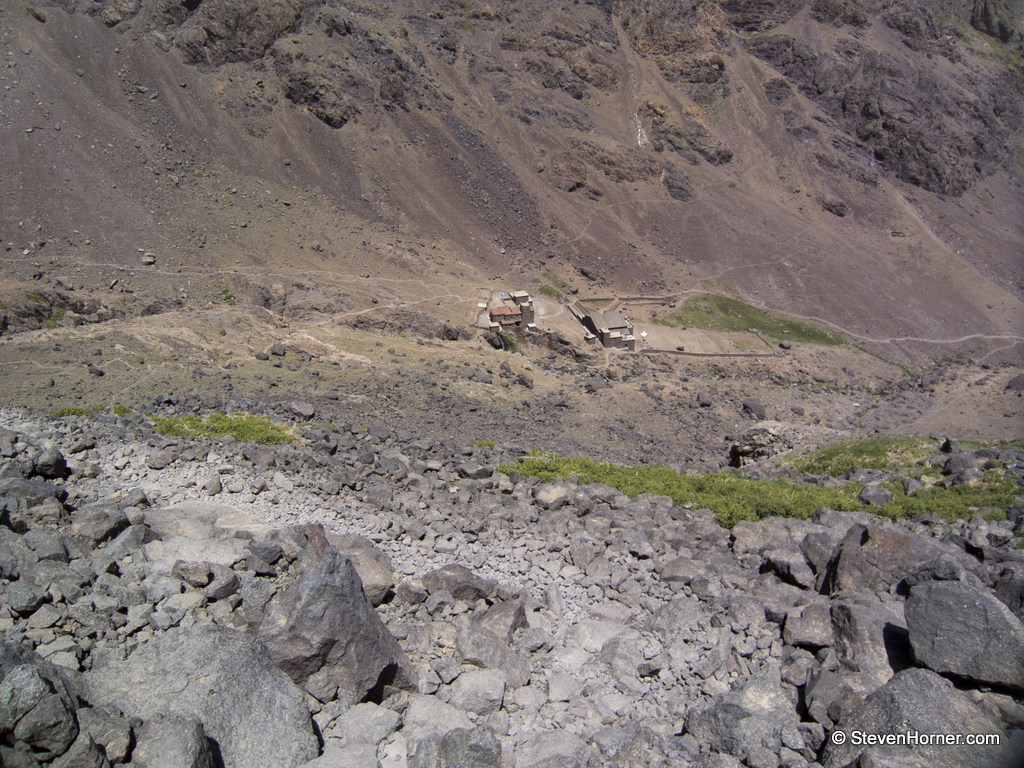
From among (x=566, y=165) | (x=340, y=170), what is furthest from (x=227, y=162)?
(x=566, y=165)

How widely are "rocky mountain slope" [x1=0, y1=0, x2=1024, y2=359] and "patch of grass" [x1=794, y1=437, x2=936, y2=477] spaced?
20311mm

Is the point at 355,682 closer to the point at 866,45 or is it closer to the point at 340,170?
the point at 340,170

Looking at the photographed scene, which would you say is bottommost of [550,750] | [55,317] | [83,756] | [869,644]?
[55,317]

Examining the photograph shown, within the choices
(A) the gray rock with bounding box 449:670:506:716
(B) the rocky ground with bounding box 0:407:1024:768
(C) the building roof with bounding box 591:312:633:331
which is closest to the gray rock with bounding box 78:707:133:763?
(B) the rocky ground with bounding box 0:407:1024:768

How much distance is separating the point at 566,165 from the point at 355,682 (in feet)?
146

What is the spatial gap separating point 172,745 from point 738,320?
3954cm

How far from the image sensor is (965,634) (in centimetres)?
695

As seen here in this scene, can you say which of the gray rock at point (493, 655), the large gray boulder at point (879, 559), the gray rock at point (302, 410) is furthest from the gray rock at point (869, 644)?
the gray rock at point (302, 410)

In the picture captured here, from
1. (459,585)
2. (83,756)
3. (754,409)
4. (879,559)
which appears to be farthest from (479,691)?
(754,409)

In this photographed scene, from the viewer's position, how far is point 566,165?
47688 mm

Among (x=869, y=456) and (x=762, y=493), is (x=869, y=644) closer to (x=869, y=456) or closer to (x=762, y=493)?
(x=762, y=493)

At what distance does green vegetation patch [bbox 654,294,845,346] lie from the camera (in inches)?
1578

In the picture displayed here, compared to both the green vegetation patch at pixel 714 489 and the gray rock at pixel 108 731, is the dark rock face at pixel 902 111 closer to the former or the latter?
Result: the green vegetation patch at pixel 714 489

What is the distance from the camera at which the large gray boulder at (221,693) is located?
6195 millimetres
